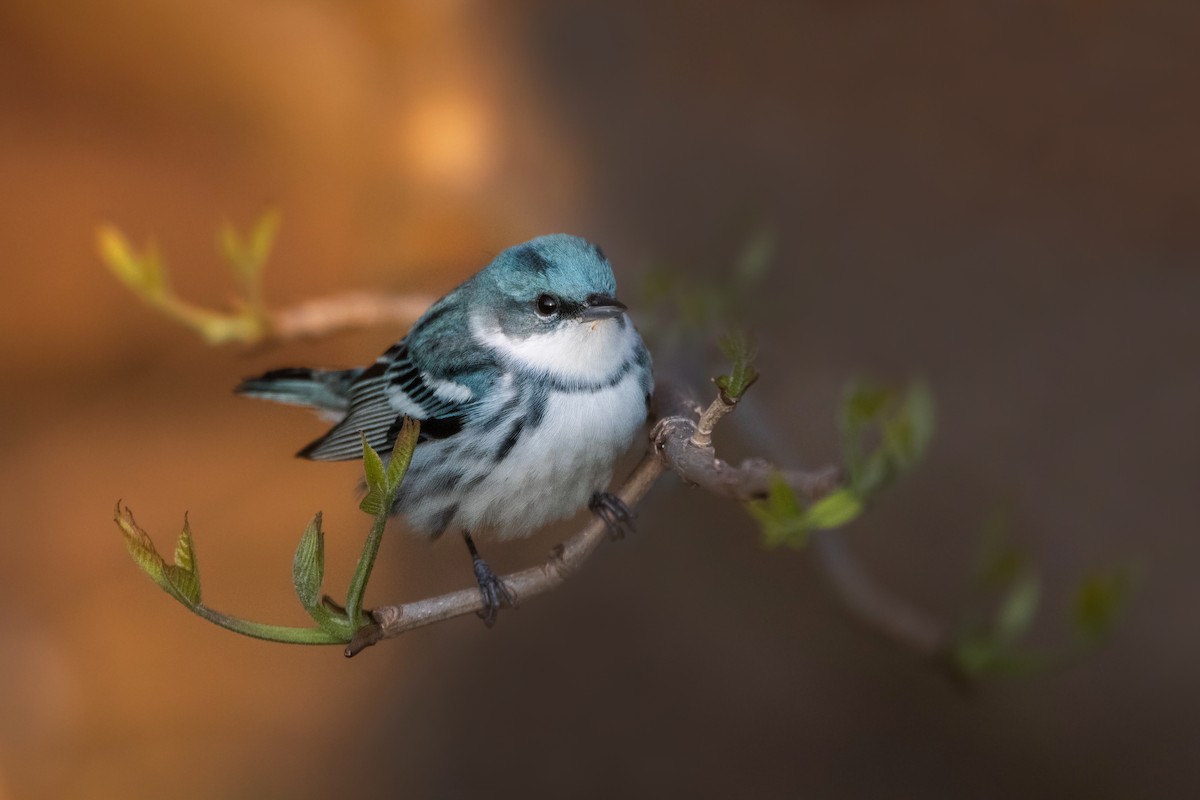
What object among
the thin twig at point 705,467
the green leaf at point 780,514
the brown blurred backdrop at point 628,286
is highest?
the thin twig at point 705,467

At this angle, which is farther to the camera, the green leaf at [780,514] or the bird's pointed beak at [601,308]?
the bird's pointed beak at [601,308]

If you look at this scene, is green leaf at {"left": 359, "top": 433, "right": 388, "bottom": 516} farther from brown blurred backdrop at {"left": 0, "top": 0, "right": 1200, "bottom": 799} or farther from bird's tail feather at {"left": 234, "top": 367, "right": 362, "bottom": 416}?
brown blurred backdrop at {"left": 0, "top": 0, "right": 1200, "bottom": 799}

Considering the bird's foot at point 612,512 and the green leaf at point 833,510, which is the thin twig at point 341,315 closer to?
the bird's foot at point 612,512

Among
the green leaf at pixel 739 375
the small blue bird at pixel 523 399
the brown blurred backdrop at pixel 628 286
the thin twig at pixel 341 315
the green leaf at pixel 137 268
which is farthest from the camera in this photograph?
the brown blurred backdrop at pixel 628 286

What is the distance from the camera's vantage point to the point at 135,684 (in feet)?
4.67

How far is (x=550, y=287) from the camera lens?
0.83 m

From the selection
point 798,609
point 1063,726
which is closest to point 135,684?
point 798,609

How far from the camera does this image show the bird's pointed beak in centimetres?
79

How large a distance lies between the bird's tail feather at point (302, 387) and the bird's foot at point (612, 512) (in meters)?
0.36

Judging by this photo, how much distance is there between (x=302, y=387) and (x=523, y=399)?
37cm

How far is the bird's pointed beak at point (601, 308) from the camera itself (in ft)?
2.58

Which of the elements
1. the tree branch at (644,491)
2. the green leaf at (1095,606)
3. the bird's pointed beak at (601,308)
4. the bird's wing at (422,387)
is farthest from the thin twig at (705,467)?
the green leaf at (1095,606)

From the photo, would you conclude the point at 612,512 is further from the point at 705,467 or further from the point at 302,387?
the point at 302,387

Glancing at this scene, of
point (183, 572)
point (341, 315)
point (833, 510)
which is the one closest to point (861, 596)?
point (833, 510)
